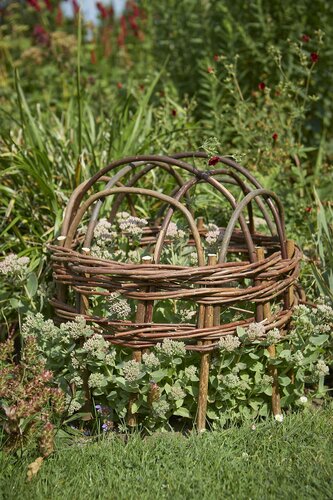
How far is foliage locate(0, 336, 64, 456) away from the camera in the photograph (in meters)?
2.46

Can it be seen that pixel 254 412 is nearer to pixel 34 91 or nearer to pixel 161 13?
pixel 161 13

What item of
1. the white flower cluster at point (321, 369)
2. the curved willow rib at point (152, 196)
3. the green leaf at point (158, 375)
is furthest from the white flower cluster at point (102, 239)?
the white flower cluster at point (321, 369)

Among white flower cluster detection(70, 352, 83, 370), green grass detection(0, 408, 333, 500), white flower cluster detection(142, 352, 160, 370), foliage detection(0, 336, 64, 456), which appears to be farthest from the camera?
white flower cluster detection(70, 352, 83, 370)

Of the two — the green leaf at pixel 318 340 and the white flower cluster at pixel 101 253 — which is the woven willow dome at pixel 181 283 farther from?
the green leaf at pixel 318 340

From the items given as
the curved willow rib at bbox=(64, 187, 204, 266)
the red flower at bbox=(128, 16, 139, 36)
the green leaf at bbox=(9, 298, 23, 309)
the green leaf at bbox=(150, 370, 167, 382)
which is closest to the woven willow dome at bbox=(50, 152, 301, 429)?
the curved willow rib at bbox=(64, 187, 204, 266)

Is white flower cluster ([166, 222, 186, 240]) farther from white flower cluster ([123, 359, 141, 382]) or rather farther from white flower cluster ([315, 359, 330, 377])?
white flower cluster ([315, 359, 330, 377])

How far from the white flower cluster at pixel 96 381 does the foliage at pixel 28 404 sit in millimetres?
122

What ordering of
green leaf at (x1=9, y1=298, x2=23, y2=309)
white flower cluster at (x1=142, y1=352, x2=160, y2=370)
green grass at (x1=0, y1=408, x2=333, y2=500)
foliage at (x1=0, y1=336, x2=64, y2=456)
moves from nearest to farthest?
green grass at (x1=0, y1=408, x2=333, y2=500), foliage at (x1=0, y1=336, x2=64, y2=456), white flower cluster at (x1=142, y1=352, x2=160, y2=370), green leaf at (x1=9, y1=298, x2=23, y2=309)

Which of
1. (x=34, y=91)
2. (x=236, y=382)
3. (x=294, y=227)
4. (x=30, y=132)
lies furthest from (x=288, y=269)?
(x=34, y=91)

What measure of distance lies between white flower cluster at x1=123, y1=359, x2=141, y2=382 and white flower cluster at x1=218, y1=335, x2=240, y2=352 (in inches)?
12.9

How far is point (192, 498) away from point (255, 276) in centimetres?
90

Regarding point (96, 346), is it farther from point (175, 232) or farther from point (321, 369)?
point (321, 369)

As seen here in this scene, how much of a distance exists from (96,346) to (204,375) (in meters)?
0.45

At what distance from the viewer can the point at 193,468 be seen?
7.95 feet
